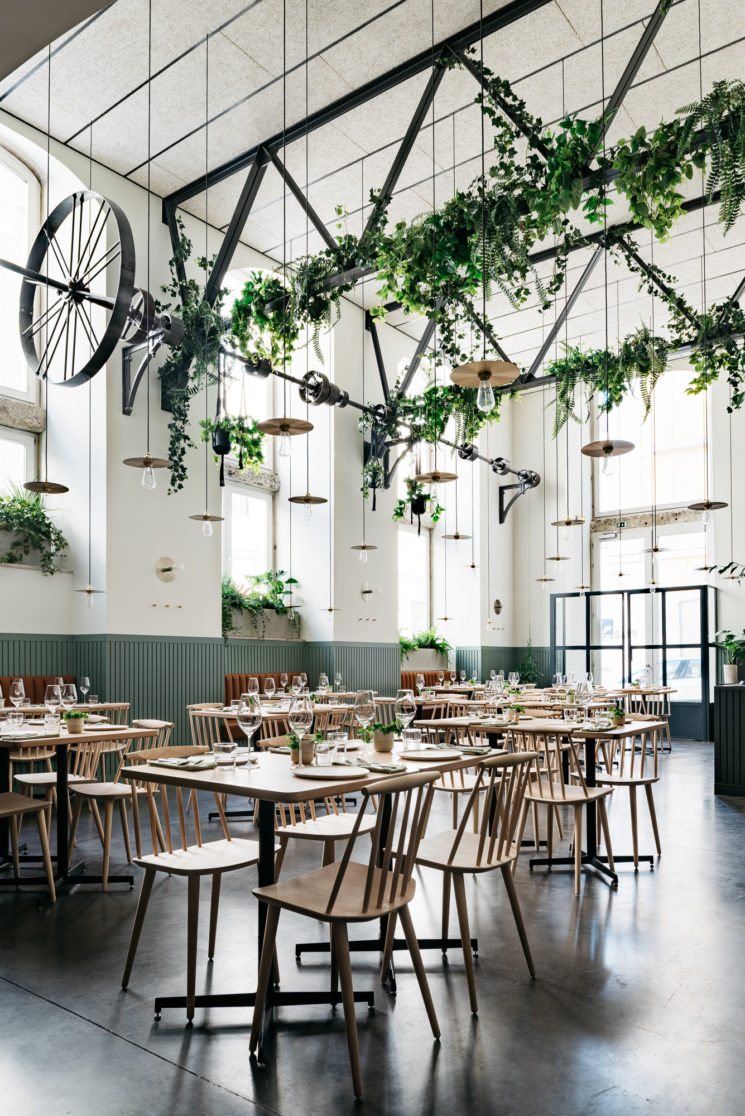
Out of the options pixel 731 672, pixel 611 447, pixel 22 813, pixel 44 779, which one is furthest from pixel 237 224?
pixel 731 672

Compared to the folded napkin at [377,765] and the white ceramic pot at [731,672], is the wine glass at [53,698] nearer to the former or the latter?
the folded napkin at [377,765]

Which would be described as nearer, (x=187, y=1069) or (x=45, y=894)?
(x=187, y=1069)

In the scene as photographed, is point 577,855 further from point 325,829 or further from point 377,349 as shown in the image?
point 377,349

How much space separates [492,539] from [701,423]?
157 inches

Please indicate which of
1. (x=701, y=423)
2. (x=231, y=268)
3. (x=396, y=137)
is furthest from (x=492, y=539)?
(x=396, y=137)

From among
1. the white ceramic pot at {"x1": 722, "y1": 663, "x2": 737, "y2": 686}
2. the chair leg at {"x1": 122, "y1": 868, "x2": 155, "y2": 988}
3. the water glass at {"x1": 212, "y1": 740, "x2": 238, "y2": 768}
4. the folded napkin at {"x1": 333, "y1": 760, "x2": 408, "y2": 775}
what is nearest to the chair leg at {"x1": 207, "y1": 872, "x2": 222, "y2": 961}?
the chair leg at {"x1": 122, "y1": 868, "x2": 155, "y2": 988}

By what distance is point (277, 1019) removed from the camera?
2.76 metres

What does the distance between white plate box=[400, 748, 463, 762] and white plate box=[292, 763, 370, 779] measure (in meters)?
0.40

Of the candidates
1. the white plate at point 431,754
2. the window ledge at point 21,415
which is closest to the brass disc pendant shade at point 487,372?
the white plate at point 431,754

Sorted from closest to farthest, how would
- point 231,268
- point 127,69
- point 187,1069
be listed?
point 187,1069 < point 127,69 < point 231,268

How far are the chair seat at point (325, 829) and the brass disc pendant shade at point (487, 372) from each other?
8.14 feet

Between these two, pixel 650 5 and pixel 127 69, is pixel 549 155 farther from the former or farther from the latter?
pixel 127 69

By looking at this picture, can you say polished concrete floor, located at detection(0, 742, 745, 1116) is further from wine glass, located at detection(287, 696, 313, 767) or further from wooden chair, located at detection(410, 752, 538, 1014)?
wine glass, located at detection(287, 696, 313, 767)

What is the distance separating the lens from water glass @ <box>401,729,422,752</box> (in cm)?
365
